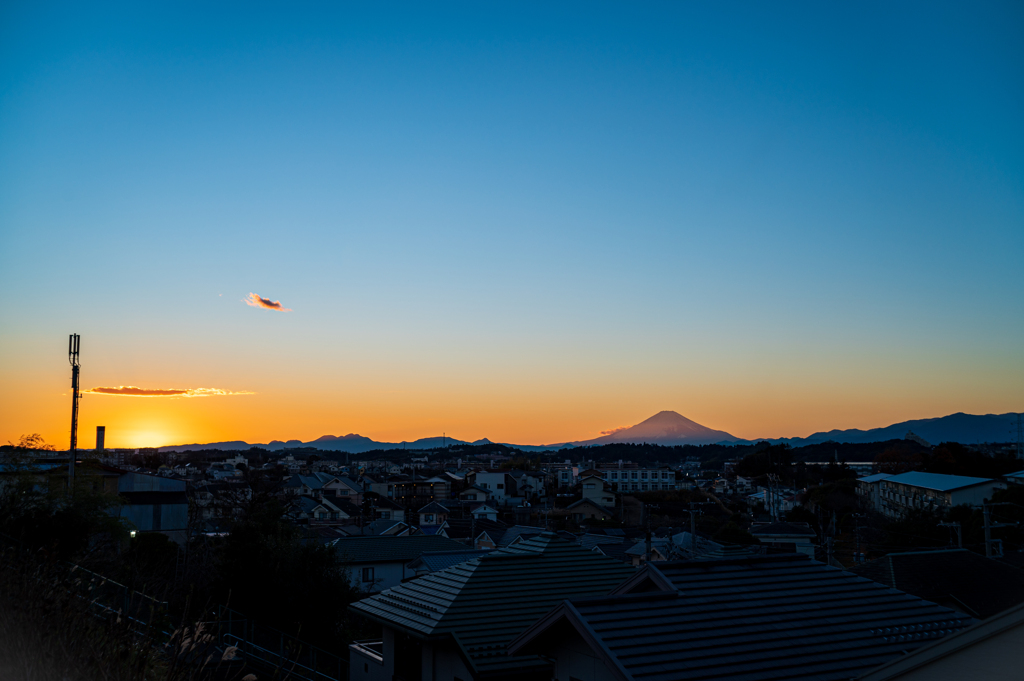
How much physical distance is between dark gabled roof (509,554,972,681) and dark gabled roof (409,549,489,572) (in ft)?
69.7

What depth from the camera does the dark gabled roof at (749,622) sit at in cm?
759

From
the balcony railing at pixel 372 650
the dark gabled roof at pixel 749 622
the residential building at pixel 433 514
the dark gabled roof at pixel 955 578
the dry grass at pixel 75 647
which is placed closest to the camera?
the dry grass at pixel 75 647

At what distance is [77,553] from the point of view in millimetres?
15836

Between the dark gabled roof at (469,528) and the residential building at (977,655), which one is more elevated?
the residential building at (977,655)

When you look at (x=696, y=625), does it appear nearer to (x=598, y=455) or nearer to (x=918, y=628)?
(x=918, y=628)

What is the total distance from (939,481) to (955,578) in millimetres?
41300

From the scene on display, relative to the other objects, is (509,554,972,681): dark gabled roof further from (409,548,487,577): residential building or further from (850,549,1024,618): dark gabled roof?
(409,548,487,577): residential building

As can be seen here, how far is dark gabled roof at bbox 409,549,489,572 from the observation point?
2989 centimetres

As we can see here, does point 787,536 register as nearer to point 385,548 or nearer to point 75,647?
point 385,548

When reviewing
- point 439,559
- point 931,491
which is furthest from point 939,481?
point 439,559

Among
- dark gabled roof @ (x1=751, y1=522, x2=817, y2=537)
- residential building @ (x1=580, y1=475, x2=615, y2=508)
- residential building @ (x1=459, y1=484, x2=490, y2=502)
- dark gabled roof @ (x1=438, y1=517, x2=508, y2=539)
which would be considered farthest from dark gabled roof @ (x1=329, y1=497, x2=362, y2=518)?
dark gabled roof @ (x1=751, y1=522, x2=817, y2=537)

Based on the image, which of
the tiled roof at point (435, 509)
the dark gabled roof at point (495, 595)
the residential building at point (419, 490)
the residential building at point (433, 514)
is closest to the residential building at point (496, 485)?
the residential building at point (419, 490)

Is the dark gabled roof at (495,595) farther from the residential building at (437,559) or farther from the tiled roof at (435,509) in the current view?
the tiled roof at (435,509)

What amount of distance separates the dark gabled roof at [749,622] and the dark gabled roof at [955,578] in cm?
957
